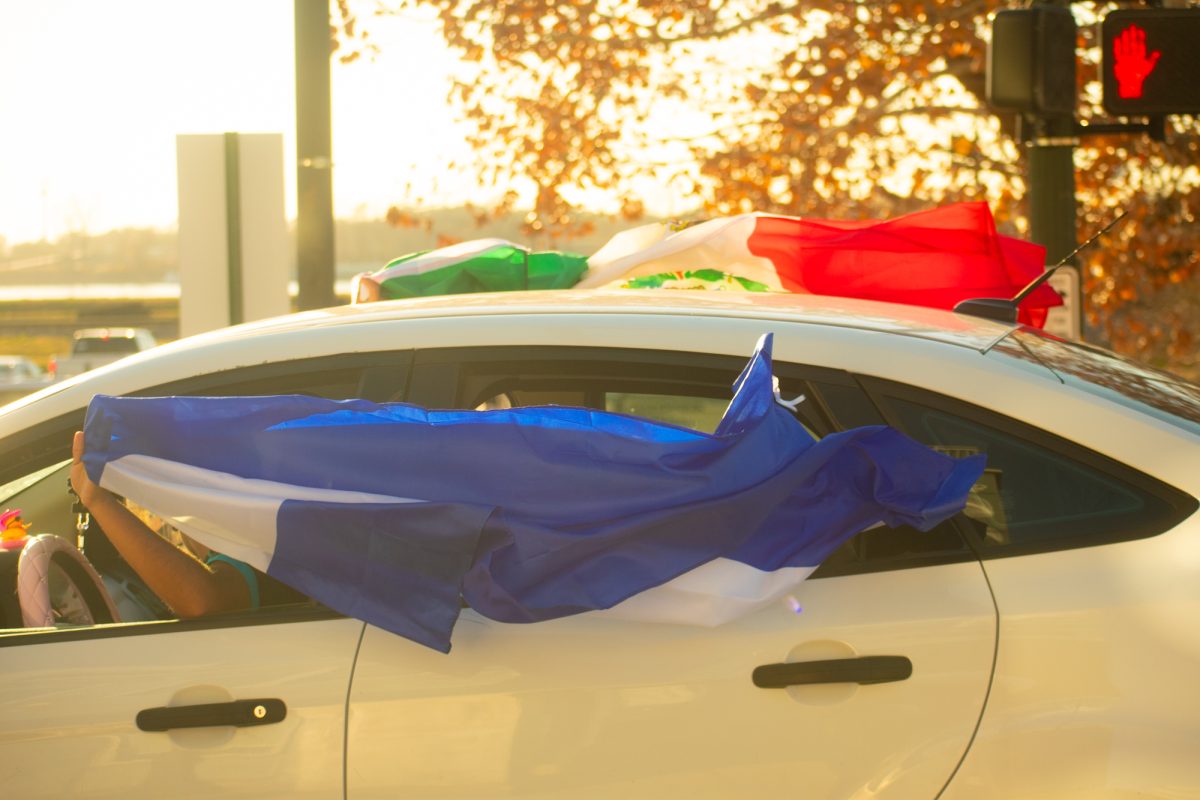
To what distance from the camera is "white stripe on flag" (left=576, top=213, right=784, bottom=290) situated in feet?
15.3

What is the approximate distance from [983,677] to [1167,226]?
1041 centimetres

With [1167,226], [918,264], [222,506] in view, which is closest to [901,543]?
[222,506]

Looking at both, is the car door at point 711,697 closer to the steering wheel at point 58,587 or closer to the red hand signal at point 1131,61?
the steering wheel at point 58,587

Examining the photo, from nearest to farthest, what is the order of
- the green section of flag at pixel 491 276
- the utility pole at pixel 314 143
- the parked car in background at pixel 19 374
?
the green section of flag at pixel 491 276
the utility pole at pixel 314 143
the parked car in background at pixel 19 374

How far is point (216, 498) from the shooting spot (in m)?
2.94

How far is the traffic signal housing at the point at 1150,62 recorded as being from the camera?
7301mm

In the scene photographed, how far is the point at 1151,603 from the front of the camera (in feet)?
8.82

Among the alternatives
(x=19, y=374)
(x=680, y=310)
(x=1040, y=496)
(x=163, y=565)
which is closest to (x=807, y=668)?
(x=1040, y=496)

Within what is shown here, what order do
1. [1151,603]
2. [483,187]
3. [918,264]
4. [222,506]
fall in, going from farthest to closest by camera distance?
1. [483,187]
2. [918,264]
3. [222,506]
4. [1151,603]

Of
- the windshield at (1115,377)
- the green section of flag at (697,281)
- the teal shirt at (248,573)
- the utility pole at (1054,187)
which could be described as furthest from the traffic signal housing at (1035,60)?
the teal shirt at (248,573)

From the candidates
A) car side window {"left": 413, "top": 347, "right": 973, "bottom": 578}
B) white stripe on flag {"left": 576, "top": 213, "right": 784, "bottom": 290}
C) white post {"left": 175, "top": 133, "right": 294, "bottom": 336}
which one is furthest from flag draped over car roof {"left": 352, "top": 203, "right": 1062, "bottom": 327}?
white post {"left": 175, "top": 133, "right": 294, "bottom": 336}

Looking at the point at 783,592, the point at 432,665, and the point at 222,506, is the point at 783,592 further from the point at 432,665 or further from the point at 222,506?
the point at 222,506

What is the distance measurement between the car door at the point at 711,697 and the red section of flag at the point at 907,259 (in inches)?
79.0

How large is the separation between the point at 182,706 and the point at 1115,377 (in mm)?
1939
